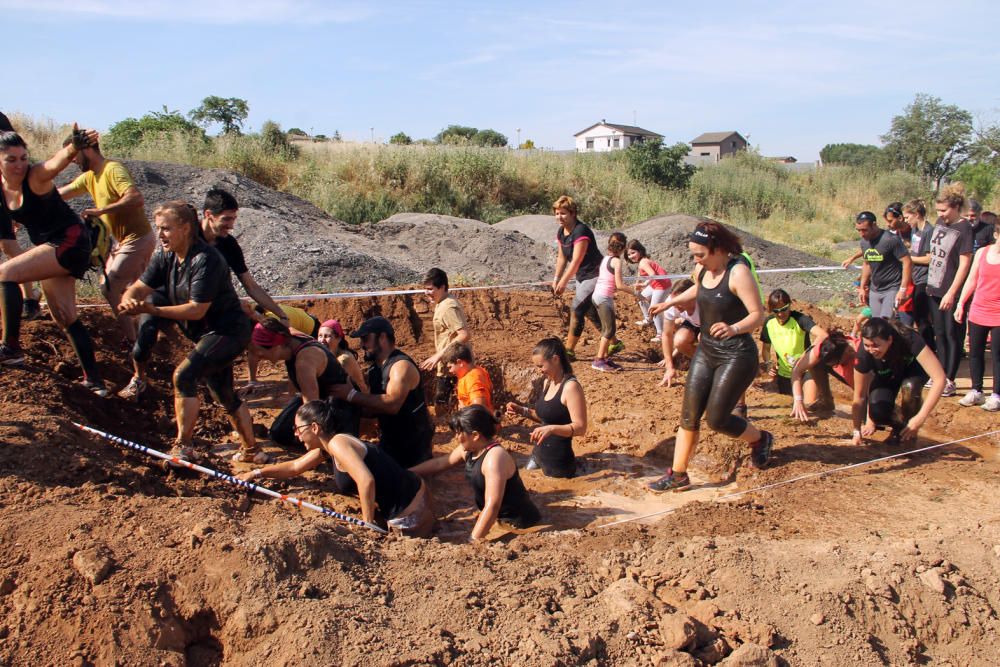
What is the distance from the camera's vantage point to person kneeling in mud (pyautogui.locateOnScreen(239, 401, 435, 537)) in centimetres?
477

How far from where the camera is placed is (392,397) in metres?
5.67

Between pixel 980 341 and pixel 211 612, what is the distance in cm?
701

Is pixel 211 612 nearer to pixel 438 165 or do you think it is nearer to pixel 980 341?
pixel 980 341

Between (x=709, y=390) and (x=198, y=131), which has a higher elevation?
(x=198, y=131)

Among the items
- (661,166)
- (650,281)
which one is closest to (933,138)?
(661,166)

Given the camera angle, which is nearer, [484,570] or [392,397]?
[484,570]

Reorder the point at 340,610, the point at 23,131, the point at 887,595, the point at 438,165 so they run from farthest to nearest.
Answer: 1. the point at 438,165
2. the point at 23,131
3. the point at 887,595
4. the point at 340,610

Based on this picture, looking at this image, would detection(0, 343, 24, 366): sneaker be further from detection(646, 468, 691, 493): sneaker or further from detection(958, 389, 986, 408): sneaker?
detection(958, 389, 986, 408): sneaker

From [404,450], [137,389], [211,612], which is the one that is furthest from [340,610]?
[137,389]

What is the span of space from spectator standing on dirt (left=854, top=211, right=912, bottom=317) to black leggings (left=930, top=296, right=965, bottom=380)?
55cm

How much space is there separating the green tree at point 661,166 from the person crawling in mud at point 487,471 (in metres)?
23.4

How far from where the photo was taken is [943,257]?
7.91m

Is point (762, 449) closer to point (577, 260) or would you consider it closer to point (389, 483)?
point (389, 483)

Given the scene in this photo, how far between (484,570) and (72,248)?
384cm
